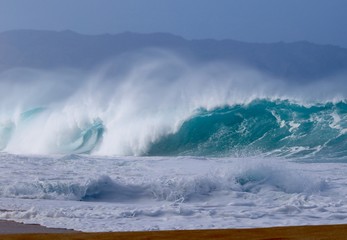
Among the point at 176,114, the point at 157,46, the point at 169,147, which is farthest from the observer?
the point at 157,46

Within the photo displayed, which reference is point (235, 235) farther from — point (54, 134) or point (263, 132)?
point (54, 134)

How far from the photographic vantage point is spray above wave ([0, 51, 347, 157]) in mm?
18844

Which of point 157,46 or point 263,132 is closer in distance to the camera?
point 263,132

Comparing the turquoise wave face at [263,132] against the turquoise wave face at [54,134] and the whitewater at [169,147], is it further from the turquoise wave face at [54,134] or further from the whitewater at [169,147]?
the turquoise wave face at [54,134]

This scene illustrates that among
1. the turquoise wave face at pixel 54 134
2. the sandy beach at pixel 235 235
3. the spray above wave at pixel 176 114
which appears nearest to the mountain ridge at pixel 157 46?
the spray above wave at pixel 176 114

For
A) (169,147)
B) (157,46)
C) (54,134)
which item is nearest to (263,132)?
(169,147)

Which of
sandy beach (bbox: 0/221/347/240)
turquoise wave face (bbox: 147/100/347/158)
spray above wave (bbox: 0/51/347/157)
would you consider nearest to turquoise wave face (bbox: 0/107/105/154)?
spray above wave (bbox: 0/51/347/157)

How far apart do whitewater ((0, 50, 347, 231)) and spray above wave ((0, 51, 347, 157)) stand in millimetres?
56

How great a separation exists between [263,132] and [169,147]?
2838 mm

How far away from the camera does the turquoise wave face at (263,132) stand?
17500 millimetres

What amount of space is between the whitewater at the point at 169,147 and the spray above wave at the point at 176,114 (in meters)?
0.06

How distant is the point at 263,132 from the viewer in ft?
62.9

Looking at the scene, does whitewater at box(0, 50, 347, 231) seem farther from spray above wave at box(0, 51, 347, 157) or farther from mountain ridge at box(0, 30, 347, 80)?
mountain ridge at box(0, 30, 347, 80)

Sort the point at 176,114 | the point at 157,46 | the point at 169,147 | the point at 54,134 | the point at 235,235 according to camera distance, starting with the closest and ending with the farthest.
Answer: the point at 235,235, the point at 169,147, the point at 176,114, the point at 54,134, the point at 157,46
